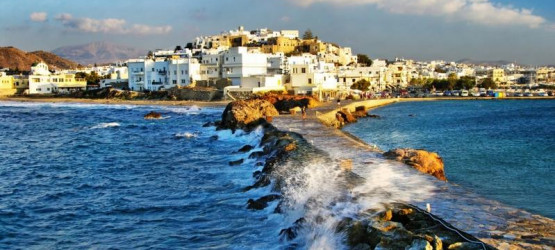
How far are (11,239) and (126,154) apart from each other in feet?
49.0

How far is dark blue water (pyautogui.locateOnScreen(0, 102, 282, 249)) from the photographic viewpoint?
12.6 m

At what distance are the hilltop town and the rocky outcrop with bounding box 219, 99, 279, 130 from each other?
28.3 metres

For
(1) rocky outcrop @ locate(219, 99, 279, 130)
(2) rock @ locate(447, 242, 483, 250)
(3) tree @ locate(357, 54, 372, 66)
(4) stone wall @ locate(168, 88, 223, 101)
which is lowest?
(2) rock @ locate(447, 242, 483, 250)

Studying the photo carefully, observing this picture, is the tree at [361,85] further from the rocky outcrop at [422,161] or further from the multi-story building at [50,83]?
the rocky outcrop at [422,161]

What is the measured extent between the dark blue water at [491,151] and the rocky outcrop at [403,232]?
5.68 m

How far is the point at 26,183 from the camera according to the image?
1973 centimetres

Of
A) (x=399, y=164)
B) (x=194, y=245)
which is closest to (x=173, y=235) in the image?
(x=194, y=245)

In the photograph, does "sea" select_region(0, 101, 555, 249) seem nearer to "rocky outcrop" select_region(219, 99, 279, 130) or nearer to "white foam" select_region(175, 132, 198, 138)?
"white foam" select_region(175, 132, 198, 138)

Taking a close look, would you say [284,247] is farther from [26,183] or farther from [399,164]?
[26,183]

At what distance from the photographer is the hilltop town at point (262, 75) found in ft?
240

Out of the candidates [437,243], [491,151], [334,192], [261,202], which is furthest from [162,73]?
[437,243]

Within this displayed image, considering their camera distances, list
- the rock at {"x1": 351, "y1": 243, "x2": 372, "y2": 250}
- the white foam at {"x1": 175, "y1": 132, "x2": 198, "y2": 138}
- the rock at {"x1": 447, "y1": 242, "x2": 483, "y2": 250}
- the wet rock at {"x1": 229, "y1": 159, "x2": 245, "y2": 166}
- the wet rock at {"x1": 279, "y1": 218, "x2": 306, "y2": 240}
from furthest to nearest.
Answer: the white foam at {"x1": 175, "y1": 132, "x2": 198, "y2": 138} → the wet rock at {"x1": 229, "y1": 159, "x2": 245, "y2": 166} → the wet rock at {"x1": 279, "y1": 218, "x2": 306, "y2": 240} → the rock at {"x1": 351, "y1": 243, "x2": 372, "y2": 250} → the rock at {"x1": 447, "y1": 242, "x2": 483, "y2": 250}

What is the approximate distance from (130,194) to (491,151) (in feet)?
63.1

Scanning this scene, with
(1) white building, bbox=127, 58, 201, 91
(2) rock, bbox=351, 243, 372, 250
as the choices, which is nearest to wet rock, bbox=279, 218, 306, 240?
(2) rock, bbox=351, 243, 372, 250
